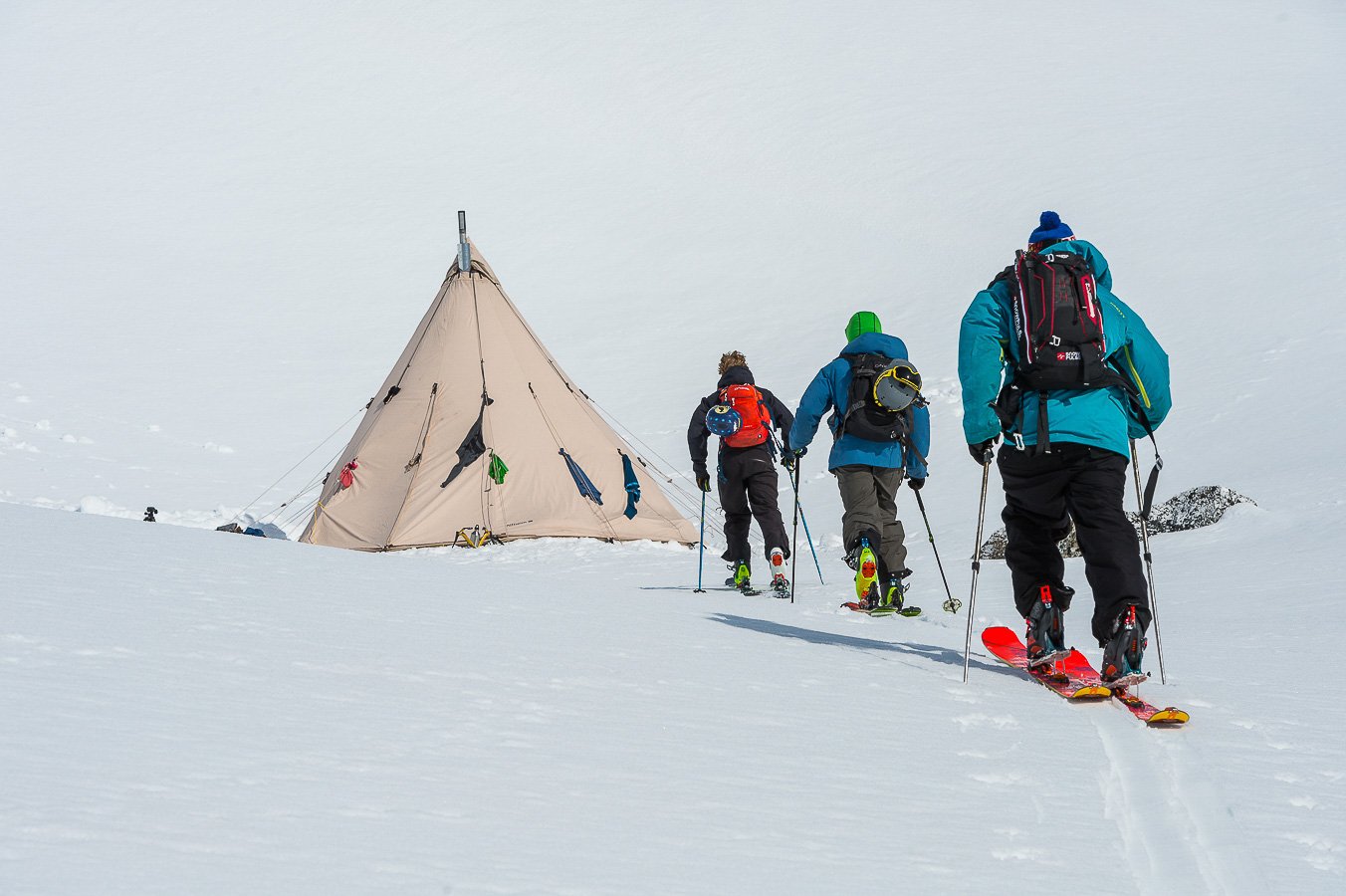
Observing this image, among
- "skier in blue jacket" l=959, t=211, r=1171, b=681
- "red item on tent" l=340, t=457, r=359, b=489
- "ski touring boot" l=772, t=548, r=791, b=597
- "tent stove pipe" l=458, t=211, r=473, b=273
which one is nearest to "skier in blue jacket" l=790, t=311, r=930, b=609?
"ski touring boot" l=772, t=548, r=791, b=597

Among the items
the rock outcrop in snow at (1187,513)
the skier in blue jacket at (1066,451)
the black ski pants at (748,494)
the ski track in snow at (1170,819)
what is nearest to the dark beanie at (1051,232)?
the skier in blue jacket at (1066,451)

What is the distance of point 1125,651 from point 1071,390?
911mm

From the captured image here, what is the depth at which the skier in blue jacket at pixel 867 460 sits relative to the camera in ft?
21.3

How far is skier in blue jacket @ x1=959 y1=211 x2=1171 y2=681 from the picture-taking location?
4.06 m

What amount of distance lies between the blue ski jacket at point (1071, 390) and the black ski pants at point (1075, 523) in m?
0.08

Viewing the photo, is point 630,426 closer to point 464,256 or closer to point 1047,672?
point 464,256

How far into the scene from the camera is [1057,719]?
378cm

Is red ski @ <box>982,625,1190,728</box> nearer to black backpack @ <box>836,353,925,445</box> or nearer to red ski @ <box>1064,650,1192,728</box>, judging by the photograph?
red ski @ <box>1064,650,1192,728</box>

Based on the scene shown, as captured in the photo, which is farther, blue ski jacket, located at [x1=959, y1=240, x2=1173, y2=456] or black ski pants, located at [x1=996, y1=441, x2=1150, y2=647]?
blue ski jacket, located at [x1=959, y1=240, x2=1173, y2=456]

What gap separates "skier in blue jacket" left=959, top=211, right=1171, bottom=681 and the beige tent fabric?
297 inches

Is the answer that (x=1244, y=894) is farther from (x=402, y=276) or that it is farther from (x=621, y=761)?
(x=402, y=276)

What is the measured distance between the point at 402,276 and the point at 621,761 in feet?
105

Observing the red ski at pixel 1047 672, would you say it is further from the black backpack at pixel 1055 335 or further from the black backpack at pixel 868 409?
the black backpack at pixel 868 409

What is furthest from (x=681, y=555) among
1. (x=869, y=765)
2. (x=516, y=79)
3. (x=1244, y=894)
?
(x=516, y=79)
